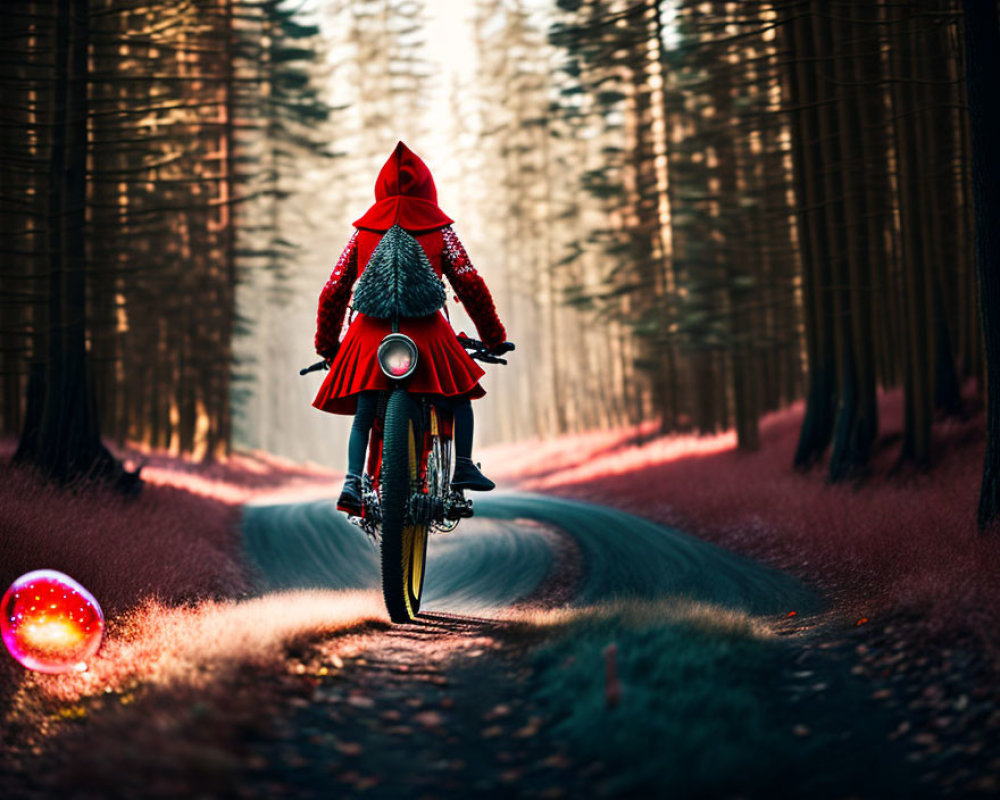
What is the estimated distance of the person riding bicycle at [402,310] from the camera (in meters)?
6.74

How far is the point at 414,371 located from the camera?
22.0 ft

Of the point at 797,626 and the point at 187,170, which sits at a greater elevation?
the point at 187,170

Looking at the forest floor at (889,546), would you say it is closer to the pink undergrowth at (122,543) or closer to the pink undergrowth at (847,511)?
the pink undergrowth at (847,511)

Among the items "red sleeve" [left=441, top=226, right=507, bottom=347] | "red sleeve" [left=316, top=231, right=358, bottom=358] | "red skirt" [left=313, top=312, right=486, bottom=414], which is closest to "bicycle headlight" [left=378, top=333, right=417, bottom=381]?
"red skirt" [left=313, top=312, right=486, bottom=414]

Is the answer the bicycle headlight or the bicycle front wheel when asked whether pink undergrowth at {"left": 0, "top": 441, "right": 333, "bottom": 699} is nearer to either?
the bicycle front wheel

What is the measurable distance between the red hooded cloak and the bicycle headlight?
0.17 m

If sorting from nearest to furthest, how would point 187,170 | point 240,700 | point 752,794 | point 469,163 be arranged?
point 752,794
point 240,700
point 187,170
point 469,163

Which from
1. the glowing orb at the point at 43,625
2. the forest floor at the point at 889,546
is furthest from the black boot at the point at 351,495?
the forest floor at the point at 889,546

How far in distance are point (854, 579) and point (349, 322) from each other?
5.25m

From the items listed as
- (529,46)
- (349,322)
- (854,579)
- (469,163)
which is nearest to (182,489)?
(349,322)

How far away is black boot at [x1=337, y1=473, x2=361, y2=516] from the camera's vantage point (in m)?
6.60

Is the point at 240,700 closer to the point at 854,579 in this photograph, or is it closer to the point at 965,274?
the point at 854,579

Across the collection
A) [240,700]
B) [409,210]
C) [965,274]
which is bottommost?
[240,700]

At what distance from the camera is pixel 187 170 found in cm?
2305
